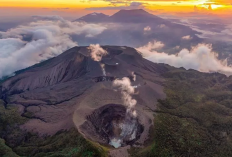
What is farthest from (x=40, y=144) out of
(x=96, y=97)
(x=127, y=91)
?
(x=127, y=91)

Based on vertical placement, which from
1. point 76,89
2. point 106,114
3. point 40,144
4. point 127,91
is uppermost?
point 127,91

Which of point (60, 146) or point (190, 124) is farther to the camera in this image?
point (190, 124)

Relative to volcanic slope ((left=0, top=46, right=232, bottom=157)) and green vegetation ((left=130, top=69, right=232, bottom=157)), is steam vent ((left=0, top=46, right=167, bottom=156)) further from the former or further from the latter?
green vegetation ((left=130, top=69, right=232, bottom=157))

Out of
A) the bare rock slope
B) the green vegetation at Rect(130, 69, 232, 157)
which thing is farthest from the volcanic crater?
the green vegetation at Rect(130, 69, 232, 157)

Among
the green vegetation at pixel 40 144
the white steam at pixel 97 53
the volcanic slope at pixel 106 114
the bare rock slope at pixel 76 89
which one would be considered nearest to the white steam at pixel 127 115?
the volcanic slope at pixel 106 114

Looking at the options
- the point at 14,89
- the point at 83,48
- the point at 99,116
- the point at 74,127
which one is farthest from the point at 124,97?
the point at 14,89

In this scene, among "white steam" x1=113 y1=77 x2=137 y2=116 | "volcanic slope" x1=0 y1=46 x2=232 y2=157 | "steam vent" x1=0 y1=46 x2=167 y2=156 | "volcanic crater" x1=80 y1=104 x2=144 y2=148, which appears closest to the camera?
"volcanic slope" x1=0 y1=46 x2=232 y2=157

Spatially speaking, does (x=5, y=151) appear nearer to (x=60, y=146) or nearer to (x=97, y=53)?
(x=60, y=146)

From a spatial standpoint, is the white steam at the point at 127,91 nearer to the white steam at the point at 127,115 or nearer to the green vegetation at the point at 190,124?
the white steam at the point at 127,115
